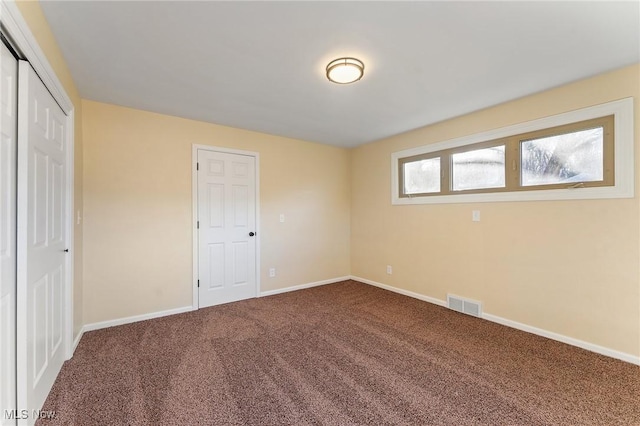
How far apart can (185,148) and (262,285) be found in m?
2.12

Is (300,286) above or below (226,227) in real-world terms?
below

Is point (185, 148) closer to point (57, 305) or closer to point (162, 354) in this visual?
point (57, 305)

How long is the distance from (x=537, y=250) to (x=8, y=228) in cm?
395

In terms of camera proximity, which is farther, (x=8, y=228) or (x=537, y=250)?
(x=537, y=250)

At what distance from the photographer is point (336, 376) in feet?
6.62

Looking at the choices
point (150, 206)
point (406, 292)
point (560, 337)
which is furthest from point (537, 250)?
point (150, 206)

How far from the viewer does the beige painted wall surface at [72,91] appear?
149 cm

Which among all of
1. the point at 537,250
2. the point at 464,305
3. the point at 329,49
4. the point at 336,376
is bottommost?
the point at 336,376

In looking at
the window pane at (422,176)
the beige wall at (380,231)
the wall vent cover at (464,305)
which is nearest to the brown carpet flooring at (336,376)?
the wall vent cover at (464,305)

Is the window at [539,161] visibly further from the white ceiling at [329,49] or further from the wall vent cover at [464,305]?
the wall vent cover at [464,305]

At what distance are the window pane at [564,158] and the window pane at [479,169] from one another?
23cm

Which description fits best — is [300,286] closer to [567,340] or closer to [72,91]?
[567,340]

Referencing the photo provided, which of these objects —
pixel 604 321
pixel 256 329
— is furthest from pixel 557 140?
pixel 256 329

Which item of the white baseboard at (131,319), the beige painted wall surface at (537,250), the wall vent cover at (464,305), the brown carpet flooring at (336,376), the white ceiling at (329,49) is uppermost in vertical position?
the white ceiling at (329,49)
